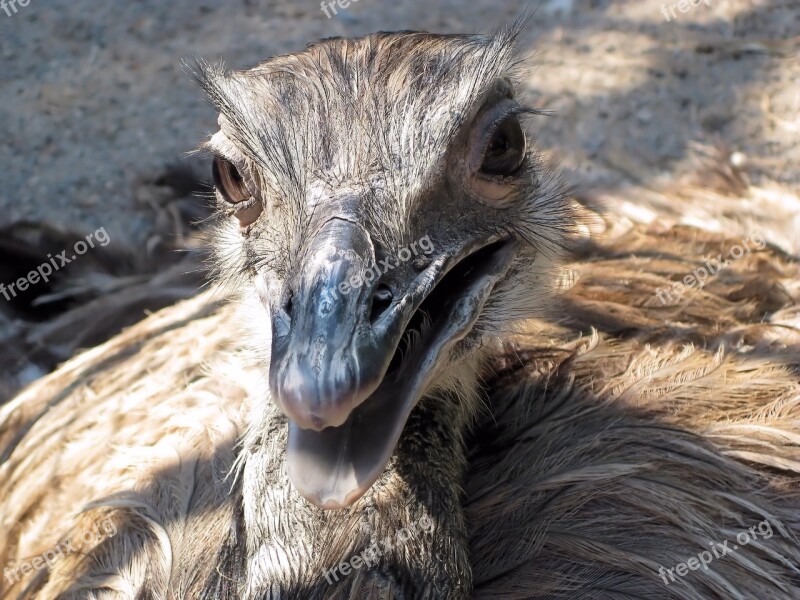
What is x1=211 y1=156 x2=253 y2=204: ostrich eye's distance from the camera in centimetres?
219

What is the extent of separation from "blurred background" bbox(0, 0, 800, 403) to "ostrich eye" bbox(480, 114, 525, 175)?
1361 mm

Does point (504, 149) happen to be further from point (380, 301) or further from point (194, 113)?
point (194, 113)

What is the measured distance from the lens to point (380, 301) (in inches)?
66.5

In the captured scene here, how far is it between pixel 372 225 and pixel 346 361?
347mm

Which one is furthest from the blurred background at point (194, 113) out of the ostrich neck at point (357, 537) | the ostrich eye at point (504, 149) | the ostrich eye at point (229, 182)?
the ostrich neck at point (357, 537)

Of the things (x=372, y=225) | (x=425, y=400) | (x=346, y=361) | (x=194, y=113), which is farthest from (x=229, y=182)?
(x=194, y=113)

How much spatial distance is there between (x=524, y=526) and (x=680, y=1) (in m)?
3.88

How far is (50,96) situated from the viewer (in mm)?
5582

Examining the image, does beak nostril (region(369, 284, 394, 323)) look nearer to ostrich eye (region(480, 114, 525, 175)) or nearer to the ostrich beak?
the ostrich beak

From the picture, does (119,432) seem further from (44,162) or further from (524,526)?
(44,162)

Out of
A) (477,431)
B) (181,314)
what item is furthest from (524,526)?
(181,314)

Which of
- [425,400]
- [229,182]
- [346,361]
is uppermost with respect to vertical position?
[229,182]

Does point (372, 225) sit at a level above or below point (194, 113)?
above

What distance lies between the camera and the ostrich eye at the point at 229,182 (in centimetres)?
219
